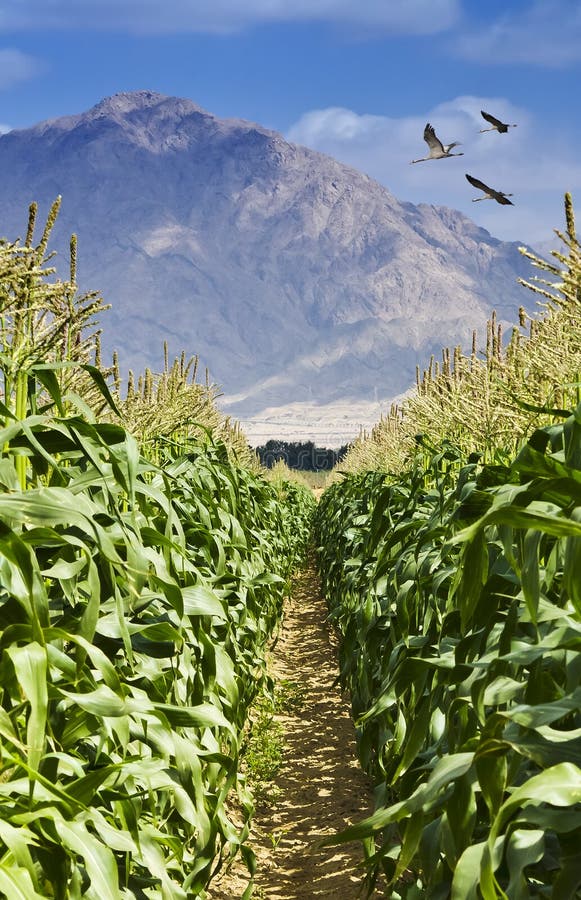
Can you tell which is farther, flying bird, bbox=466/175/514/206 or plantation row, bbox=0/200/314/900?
flying bird, bbox=466/175/514/206

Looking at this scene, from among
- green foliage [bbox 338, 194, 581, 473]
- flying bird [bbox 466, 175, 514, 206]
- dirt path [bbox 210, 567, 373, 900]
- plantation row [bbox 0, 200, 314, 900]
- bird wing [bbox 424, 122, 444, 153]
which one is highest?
bird wing [bbox 424, 122, 444, 153]

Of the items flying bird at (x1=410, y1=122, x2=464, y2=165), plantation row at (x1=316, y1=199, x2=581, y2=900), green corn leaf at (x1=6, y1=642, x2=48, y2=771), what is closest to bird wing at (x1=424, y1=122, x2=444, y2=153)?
flying bird at (x1=410, y1=122, x2=464, y2=165)

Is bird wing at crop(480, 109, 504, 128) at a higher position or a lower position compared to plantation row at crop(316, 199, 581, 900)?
higher

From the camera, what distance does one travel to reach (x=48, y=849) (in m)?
1.68

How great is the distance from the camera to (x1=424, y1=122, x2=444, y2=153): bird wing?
10.9 meters

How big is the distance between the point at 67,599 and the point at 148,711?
1.15 feet

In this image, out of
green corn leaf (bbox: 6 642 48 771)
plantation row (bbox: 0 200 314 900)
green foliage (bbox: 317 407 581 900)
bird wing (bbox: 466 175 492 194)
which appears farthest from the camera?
bird wing (bbox: 466 175 492 194)

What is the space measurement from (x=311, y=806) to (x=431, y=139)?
8703 mm

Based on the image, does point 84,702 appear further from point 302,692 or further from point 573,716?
point 302,692

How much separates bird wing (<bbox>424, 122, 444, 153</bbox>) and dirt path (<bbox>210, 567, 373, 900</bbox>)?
616 centimetres

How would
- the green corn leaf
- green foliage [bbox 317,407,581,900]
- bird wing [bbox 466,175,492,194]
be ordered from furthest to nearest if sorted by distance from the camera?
bird wing [bbox 466,175,492,194] < the green corn leaf < green foliage [bbox 317,407,581,900]

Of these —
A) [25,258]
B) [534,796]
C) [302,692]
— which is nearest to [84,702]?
[534,796]

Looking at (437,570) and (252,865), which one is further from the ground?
(437,570)

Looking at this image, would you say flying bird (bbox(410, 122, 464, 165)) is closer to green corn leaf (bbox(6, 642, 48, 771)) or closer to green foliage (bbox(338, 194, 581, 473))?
green foliage (bbox(338, 194, 581, 473))
